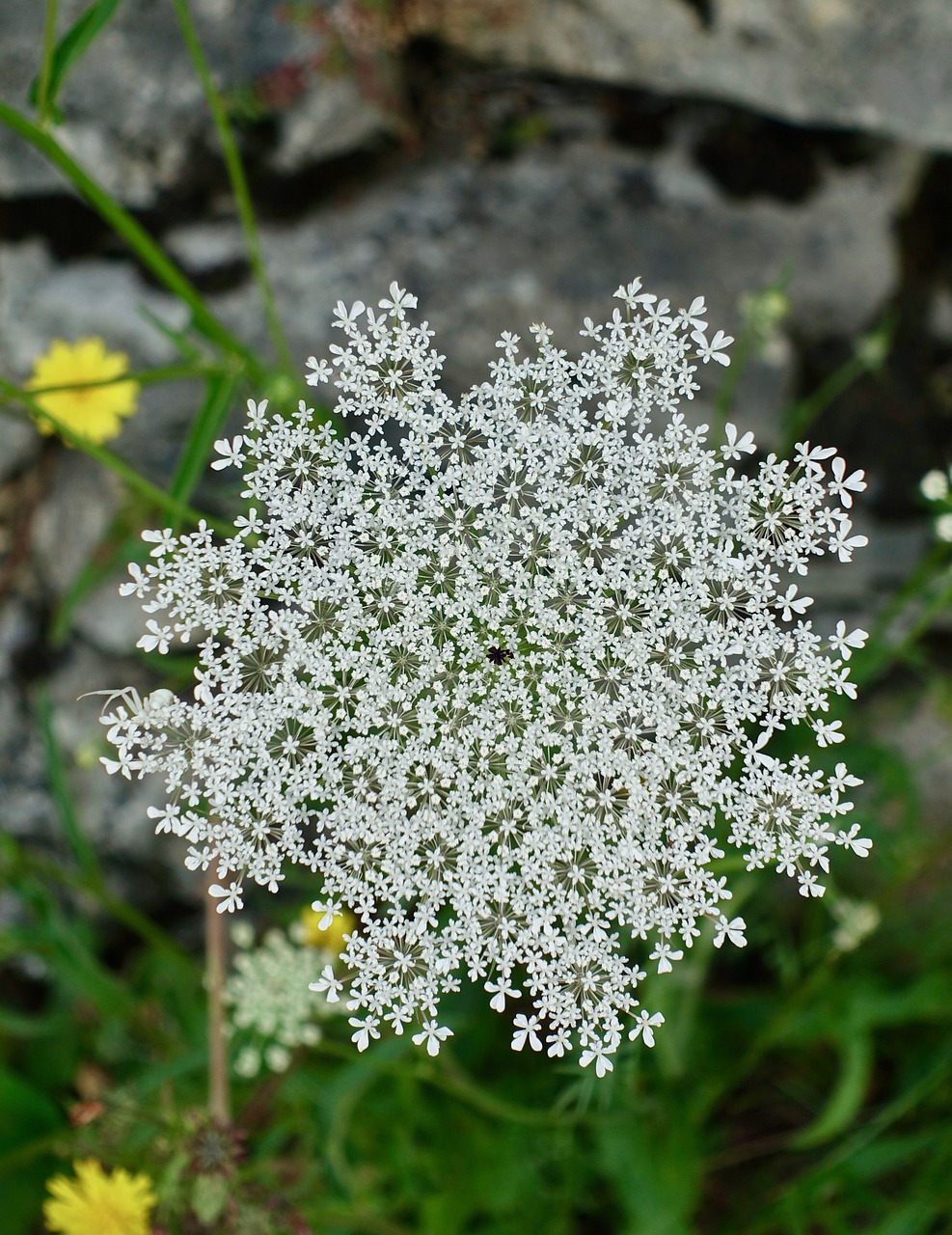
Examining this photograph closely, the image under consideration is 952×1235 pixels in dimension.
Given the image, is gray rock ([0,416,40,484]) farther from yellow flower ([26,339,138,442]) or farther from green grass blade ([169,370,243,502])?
green grass blade ([169,370,243,502])

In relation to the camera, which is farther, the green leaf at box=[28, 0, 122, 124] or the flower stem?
the flower stem

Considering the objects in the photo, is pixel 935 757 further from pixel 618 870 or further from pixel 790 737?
pixel 618 870

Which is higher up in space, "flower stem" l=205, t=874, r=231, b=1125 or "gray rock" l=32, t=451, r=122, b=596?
"gray rock" l=32, t=451, r=122, b=596

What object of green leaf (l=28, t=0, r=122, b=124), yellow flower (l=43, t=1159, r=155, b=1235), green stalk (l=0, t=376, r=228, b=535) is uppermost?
green leaf (l=28, t=0, r=122, b=124)


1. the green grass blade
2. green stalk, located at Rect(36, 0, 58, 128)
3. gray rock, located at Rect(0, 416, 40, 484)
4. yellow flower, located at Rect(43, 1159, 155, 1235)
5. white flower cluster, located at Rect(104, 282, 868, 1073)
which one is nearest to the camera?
white flower cluster, located at Rect(104, 282, 868, 1073)

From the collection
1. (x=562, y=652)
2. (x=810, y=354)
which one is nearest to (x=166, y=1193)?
(x=562, y=652)

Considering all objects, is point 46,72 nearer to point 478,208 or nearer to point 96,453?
point 96,453

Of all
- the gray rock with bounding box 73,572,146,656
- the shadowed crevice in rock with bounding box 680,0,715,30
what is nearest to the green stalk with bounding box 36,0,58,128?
the gray rock with bounding box 73,572,146,656
